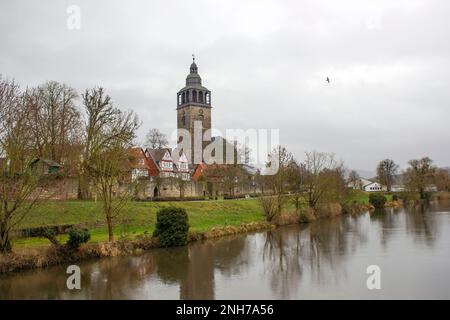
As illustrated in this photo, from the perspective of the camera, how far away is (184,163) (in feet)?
214

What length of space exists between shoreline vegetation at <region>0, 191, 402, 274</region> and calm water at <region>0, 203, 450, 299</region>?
0.90 meters

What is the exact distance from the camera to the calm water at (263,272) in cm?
1488

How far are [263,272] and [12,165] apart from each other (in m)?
12.6

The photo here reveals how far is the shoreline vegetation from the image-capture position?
1932 cm

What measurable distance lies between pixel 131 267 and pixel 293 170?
2728 cm

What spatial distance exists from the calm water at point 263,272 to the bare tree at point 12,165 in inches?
108

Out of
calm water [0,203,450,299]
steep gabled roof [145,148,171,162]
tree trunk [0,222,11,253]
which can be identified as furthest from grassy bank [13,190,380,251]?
steep gabled roof [145,148,171,162]

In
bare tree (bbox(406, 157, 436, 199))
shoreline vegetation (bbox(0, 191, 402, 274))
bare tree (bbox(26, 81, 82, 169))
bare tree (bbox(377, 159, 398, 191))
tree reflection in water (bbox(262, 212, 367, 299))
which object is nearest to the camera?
tree reflection in water (bbox(262, 212, 367, 299))

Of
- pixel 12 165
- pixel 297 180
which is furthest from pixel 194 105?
pixel 12 165

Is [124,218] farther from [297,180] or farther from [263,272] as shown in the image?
[297,180]

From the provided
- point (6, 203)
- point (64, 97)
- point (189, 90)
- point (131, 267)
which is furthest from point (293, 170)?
point (189, 90)

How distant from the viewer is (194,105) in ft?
254

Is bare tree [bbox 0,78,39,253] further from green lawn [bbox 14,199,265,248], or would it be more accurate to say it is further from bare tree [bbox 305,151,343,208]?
bare tree [bbox 305,151,343,208]
